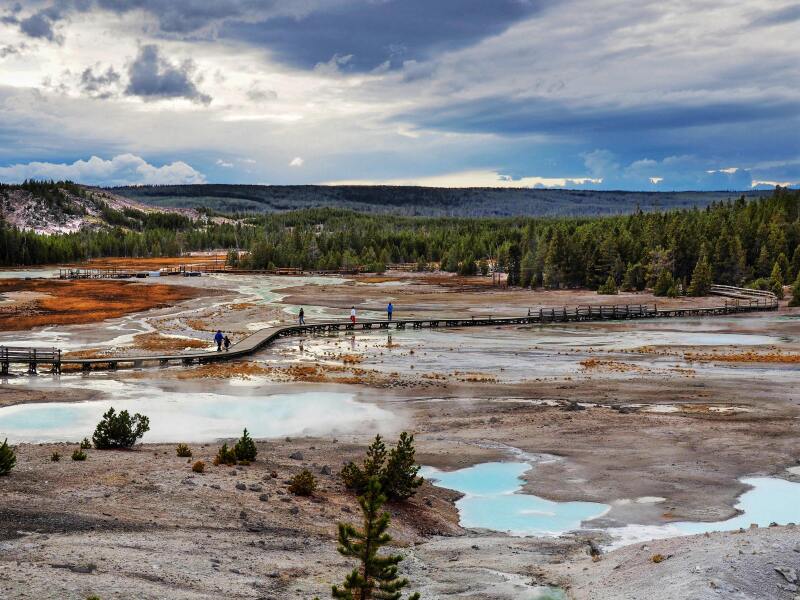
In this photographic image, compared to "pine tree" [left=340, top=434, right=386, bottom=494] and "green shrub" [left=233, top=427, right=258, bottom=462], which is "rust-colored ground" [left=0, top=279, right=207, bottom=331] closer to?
"green shrub" [left=233, top=427, right=258, bottom=462]

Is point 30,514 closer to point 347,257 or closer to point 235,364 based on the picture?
point 235,364

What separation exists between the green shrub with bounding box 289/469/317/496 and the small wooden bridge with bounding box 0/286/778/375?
26.1m

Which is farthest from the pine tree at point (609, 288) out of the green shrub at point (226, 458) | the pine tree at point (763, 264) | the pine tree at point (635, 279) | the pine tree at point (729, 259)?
the green shrub at point (226, 458)

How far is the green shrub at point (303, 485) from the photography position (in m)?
18.7

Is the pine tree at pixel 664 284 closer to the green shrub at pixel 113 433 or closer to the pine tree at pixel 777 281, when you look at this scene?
the pine tree at pixel 777 281

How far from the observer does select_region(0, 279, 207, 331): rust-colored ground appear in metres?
69.0

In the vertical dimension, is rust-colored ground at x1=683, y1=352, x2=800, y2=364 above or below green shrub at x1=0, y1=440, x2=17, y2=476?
below

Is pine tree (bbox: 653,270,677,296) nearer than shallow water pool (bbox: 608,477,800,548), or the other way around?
shallow water pool (bbox: 608,477,800,548)

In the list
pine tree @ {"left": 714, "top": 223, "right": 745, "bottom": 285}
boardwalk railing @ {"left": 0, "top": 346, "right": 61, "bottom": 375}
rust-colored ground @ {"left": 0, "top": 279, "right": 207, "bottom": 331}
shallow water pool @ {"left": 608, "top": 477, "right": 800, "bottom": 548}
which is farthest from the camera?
pine tree @ {"left": 714, "top": 223, "right": 745, "bottom": 285}

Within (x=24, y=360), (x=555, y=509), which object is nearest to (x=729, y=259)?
(x=24, y=360)

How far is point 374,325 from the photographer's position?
6488 cm

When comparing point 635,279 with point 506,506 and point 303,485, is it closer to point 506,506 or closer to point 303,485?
point 506,506

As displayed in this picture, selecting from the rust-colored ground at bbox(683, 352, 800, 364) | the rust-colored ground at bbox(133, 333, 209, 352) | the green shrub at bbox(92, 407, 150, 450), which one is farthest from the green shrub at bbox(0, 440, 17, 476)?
the rust-colored ground at bbox(683, 352, 800, 364)

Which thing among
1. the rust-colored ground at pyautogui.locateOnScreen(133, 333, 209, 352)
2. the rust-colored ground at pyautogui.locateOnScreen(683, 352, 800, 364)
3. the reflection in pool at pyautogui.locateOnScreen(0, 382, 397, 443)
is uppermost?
the rust-colored ground at pyautogui.locateOnScreen(683, 352, 800, 364)
